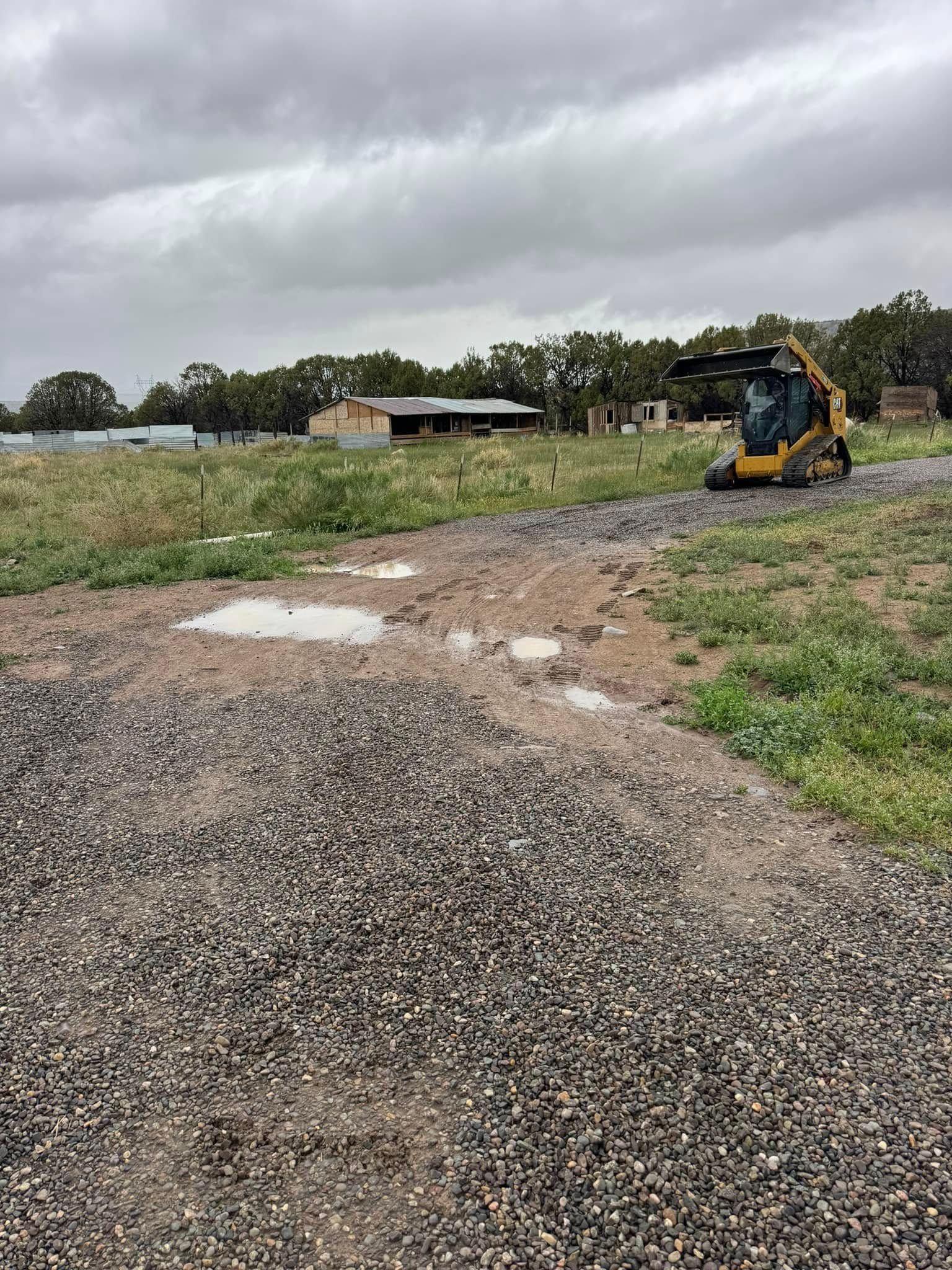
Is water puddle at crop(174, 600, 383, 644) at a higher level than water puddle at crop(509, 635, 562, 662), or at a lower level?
higher

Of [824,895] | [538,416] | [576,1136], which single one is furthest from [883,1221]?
[538,416]

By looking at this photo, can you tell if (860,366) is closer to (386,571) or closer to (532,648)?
(386,571)

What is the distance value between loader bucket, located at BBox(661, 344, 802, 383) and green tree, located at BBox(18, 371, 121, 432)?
75966 mm

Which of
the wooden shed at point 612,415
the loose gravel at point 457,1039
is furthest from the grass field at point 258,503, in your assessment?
the wooden shed at point 612,415

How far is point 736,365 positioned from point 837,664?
39.8 feet

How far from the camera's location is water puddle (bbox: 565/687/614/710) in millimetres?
5914

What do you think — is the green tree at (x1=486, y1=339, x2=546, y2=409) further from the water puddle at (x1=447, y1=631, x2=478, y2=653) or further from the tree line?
the water puddle at (x1=447, y1=631, x2=478, y2=653)

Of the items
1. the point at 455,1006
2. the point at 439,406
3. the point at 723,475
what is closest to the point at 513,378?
the point at 439,406

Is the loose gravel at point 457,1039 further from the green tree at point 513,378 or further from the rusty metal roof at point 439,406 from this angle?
the green tree at point 513,378

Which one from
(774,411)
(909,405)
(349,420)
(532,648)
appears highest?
(349,420)

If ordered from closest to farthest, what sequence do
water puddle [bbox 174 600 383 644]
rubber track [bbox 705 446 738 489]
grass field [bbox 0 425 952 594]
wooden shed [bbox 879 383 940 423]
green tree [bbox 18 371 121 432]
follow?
water puddle [bbox 174 600 383 644]
grass field [bbox 0 425 952 594]
rubber track [bbox 705 446 738 489]
wooden shed [bbox 879 383 940 423]
green tree [bbox 18 371 121 432]

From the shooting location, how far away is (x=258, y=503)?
50.9 ft

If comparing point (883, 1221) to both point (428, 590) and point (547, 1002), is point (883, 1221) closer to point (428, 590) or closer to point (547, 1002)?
point (547, 1002)

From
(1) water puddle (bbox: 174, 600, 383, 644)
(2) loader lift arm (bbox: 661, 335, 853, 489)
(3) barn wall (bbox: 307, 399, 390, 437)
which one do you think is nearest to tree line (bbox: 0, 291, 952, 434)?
(3) barn wall (bbox: 307, 399, 390, 437)
